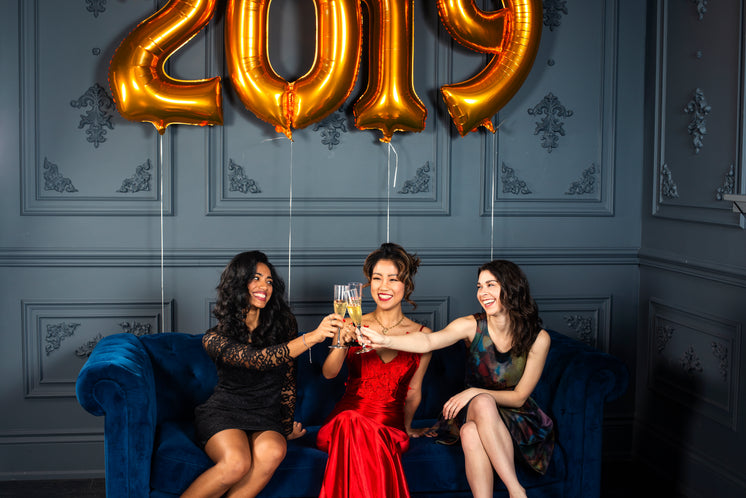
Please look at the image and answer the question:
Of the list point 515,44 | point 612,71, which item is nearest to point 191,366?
point 515,44

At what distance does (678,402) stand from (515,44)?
70.0 inches

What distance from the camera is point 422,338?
262 cm

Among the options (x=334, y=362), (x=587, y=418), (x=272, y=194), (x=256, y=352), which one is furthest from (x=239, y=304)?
(x=587, y=418)

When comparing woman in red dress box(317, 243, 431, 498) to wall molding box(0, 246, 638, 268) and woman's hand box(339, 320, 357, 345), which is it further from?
wall molding box(0, 246, 638, 268)

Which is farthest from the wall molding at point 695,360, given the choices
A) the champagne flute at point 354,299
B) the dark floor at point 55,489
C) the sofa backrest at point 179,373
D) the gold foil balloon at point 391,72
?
the dark floor at point 55,489

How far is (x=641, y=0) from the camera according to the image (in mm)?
3512

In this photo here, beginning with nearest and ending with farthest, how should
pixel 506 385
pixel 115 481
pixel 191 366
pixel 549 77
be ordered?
pixel 115 481 → pixel 506 385 → pixel 191 366 → pixel 549 77

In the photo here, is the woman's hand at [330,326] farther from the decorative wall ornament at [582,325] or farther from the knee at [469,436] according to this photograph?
the decorative wall ornament at [582,325]

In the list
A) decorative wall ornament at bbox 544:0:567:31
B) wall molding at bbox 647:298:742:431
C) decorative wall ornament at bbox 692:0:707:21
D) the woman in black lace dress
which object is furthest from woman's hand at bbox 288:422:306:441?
decorative wall ornament at bbox 692:0:707:21

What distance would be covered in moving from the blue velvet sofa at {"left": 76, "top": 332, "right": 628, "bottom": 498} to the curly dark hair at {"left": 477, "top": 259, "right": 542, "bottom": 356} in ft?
0.74

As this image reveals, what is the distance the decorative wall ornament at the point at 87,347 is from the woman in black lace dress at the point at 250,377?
0.90m

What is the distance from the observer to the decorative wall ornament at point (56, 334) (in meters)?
3.22

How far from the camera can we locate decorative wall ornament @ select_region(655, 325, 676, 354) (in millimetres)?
3312

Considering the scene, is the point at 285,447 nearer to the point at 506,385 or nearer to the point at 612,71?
the point at 506,385
